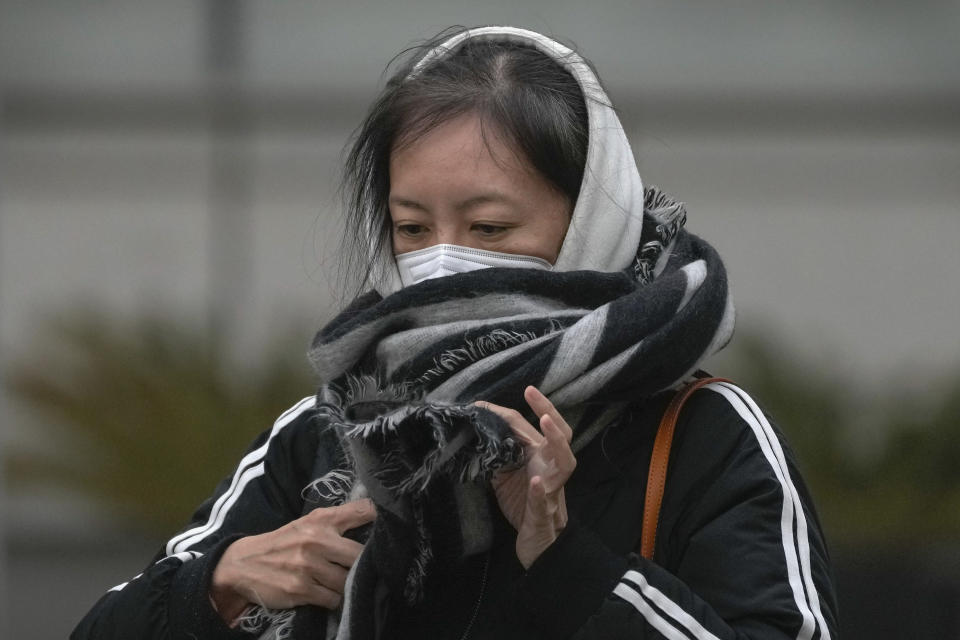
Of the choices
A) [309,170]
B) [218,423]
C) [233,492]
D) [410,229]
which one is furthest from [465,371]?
[309,170]

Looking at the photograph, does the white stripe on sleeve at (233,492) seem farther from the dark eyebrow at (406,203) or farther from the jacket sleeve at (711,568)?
the jacket sleeve at (711,568)

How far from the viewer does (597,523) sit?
1.87 m

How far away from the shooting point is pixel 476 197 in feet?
6.41

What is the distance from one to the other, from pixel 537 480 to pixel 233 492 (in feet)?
2.23

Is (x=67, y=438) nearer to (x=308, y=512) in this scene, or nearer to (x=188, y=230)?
(x=188, y=230)

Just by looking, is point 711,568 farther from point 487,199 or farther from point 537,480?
point 487,199

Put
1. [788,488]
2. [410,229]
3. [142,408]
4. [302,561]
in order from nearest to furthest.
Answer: [788,488] < [302,561] < [410,229] < [142,408]

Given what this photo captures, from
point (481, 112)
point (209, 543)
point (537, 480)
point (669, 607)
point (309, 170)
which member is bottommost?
point (309, 170)

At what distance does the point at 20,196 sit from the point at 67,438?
0.88 metres

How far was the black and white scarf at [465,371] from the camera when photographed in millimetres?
1817

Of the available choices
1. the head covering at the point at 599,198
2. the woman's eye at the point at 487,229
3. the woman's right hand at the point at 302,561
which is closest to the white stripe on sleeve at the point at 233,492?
the woman's right hand at the point at 302,561

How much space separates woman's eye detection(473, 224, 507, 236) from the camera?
198 centimetres

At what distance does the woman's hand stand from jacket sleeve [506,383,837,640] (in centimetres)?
2

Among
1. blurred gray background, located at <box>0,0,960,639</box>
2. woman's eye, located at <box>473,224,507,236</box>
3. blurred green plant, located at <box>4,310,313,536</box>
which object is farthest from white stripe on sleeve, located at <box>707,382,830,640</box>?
blurred green plant, located at <box>4,310,313,536</box>
